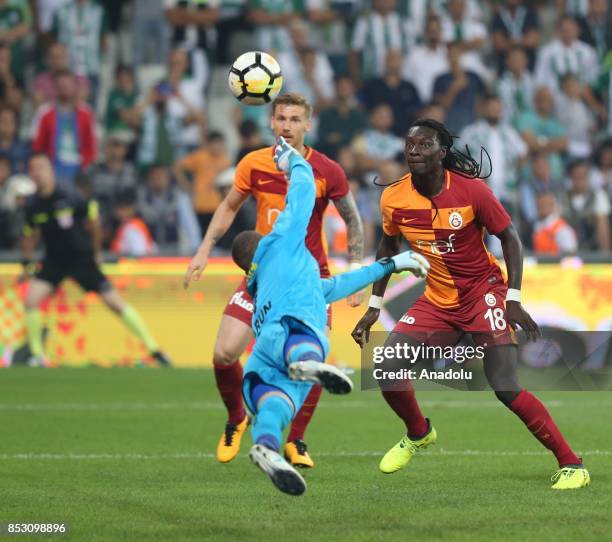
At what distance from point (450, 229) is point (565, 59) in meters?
12.8

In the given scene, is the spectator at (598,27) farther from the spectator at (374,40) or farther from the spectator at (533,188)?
the spectator at (374,40)

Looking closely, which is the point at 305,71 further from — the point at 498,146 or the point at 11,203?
the point at 11,203

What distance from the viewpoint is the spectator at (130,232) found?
18406mm

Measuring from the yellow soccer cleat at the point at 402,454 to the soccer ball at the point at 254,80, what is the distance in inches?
102

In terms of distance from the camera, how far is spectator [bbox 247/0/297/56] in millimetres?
19875

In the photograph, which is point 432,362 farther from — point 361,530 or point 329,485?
point 361,530

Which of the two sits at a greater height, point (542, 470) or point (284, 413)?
point (284, 413)

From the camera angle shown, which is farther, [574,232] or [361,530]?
[574,232]

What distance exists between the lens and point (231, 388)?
979 cm

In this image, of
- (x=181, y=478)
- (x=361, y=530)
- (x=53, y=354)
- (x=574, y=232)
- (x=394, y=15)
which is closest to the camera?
(x=361, y=530)

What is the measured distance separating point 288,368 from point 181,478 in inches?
81.7

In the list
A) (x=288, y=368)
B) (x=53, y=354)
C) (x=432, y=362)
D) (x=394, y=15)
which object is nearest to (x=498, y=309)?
(x=432, y=362)

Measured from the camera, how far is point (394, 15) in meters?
20.3

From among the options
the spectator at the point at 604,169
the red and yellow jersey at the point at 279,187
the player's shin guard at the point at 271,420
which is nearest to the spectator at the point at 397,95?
the spectator at the point at 604,169
